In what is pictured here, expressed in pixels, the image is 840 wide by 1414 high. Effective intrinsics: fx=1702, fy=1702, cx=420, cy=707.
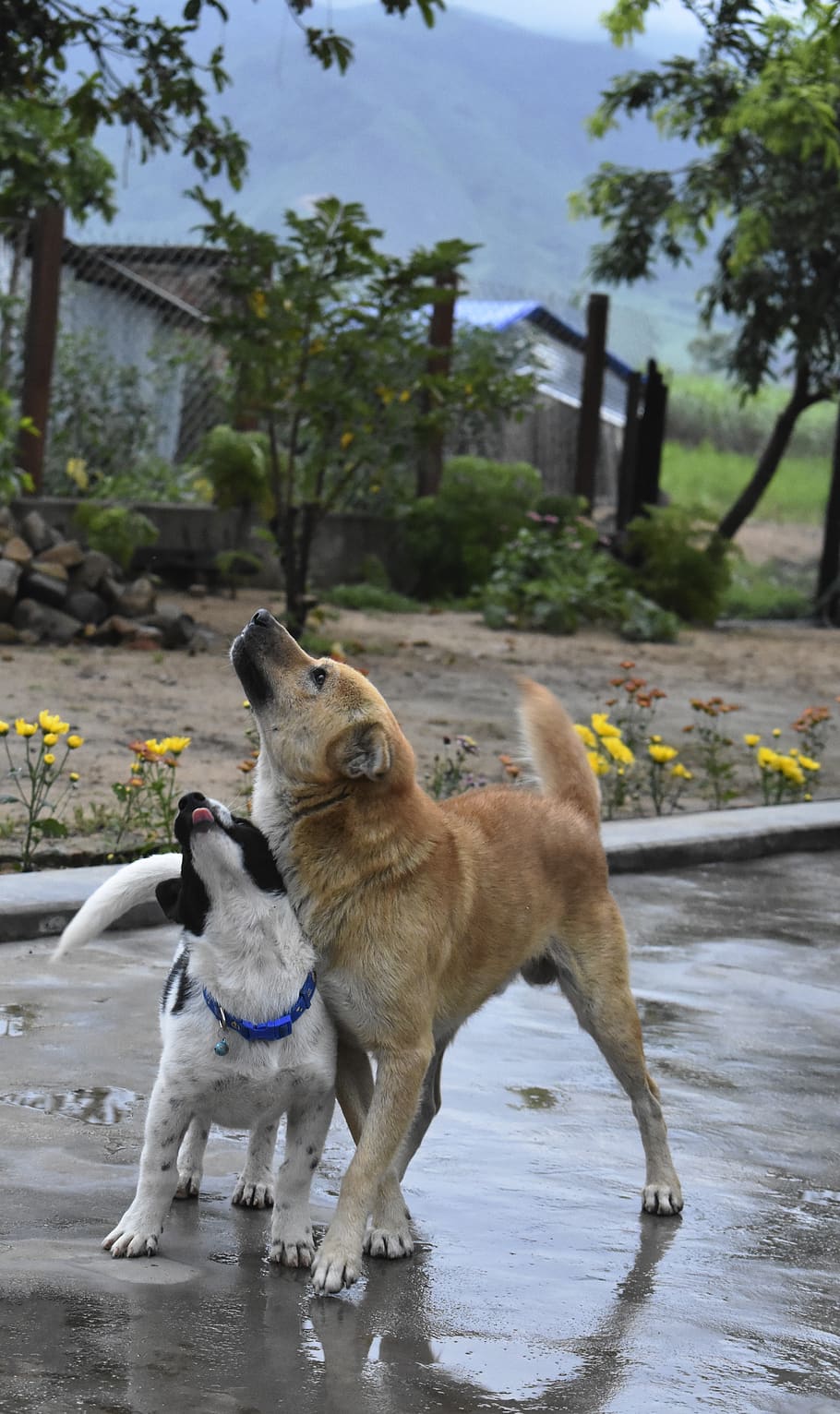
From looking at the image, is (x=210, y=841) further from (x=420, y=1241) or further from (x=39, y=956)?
(x=39, y=956)

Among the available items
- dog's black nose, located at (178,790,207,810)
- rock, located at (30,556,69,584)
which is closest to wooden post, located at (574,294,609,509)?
rock, located at (30,556,69,584)

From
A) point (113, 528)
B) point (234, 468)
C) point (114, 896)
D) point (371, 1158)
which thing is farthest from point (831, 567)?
point (371, 1158)

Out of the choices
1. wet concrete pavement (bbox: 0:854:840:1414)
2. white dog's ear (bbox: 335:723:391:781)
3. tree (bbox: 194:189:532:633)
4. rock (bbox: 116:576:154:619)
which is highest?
tree (bbox: 194:189:532:633)

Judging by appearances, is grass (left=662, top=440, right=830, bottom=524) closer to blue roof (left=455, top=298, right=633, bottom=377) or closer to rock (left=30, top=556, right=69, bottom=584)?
blue roof (left=455, top=298, right=633, bottom=377)

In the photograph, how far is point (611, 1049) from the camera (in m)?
4.31

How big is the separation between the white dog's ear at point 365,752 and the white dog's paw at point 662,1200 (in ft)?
4.23

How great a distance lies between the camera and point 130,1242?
11.7 feet

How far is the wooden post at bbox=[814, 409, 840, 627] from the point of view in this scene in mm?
22609

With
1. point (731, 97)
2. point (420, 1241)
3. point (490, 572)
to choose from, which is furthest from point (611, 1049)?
point (731, 97)

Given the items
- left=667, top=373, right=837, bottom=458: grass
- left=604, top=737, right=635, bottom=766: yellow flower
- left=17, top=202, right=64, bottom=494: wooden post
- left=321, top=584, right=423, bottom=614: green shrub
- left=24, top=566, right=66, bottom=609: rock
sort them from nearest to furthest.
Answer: left=604, top=737, right=635, bottom=766: yellow flower < left=24, top=566, right=66, bottom=609: rock < left=17, top=202, right=64, bottom=494: wooden post < left=321, top=584, right=423, bottom=614: green shrub < left=667, top=373, right=837, bottom=458: grass

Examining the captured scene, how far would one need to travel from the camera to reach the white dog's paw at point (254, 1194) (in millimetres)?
3980

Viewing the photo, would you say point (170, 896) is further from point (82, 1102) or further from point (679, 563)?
point (679, 563)

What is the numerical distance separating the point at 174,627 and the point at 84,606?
701 mm

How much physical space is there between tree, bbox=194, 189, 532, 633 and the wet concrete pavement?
749 centimetres
